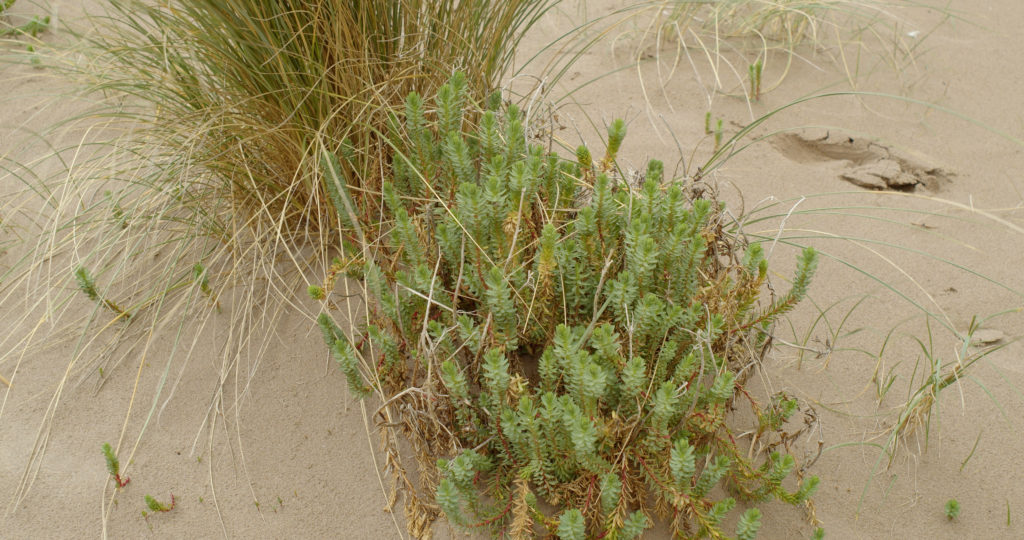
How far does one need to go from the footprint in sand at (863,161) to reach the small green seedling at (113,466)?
2675 millimetres

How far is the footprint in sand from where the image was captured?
3232 mm

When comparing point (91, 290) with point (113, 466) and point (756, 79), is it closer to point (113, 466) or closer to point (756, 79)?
point (113, 466)

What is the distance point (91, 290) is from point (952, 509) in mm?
2466

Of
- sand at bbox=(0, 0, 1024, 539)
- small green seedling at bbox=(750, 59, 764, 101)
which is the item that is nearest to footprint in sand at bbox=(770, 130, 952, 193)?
sand at bbox=(0, 0, 1024, 539)

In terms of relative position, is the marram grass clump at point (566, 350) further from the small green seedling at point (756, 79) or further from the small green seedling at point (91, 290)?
the small green seedling at point (756, 79)

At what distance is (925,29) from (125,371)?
13.4ft

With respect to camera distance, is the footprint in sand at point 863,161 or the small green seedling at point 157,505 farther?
the footprint in sand at point 863,161

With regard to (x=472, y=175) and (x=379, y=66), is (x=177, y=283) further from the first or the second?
(x=472, y=175)

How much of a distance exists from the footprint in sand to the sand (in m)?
0.01

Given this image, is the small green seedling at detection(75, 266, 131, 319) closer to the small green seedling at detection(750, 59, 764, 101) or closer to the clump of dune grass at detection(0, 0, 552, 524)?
the clump of dune grass at detection(0, 0, 552, 524)

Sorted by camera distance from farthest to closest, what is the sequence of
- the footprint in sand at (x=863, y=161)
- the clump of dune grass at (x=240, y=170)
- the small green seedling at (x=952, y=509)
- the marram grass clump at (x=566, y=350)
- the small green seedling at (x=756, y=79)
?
the small green seedling at (x=756, y=79) < the footprint in sand at (x=863, y=161) < the clump of dune grass at (x=240, y=170) < the small green seedling at (x=952, y=509) < the marram grass clump at (x=566, y=350)

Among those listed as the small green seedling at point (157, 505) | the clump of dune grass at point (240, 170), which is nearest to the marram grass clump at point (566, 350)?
the clump of dune grass at point (240, 170)

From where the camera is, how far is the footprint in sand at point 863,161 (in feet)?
10.6

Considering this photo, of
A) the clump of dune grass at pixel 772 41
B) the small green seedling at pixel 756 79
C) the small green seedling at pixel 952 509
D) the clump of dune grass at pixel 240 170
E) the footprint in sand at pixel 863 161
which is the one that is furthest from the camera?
the clump of dune grass at pixel 772 41
